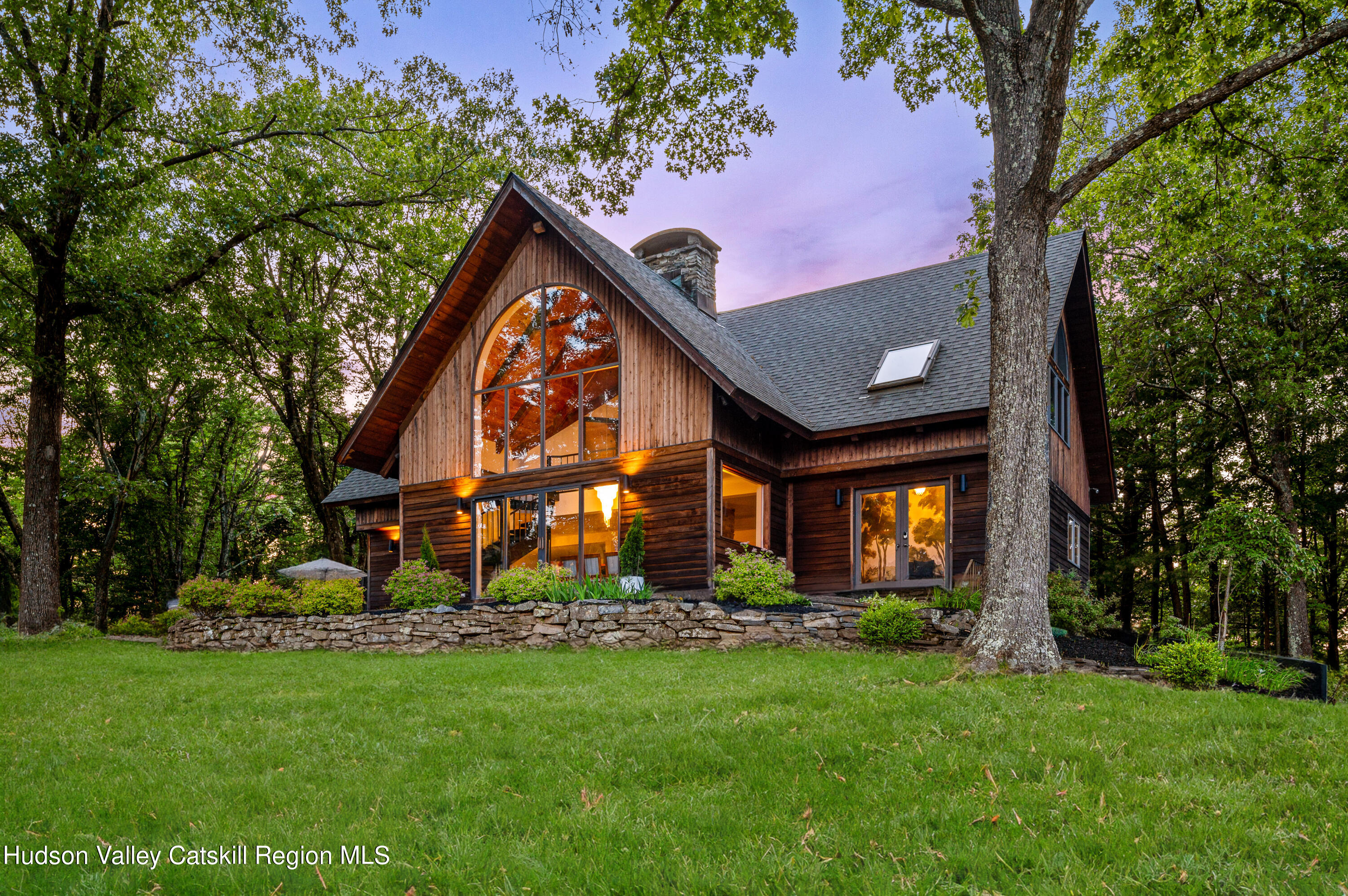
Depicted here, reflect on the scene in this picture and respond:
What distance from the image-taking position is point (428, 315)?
52.6 ft

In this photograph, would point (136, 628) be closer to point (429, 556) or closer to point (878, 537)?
point (429, 556)

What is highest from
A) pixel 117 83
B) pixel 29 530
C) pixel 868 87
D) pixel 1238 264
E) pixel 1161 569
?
pixel 117 83

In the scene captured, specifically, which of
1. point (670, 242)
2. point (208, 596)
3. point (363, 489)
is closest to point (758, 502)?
point (670, 242)

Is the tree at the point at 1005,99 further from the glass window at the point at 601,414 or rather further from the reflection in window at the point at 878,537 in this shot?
the reflection in window at the point at 878,537

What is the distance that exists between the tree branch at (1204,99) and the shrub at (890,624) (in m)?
4.86

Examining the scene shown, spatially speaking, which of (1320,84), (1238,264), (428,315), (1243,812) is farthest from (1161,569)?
(1243,812)

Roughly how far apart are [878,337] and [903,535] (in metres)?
4.49

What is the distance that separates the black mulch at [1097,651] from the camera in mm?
9625

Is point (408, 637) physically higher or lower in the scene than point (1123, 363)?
lower

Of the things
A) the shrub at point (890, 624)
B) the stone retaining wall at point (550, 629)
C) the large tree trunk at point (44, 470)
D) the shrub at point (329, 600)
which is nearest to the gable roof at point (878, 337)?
the stone retaining wall at point (550, 629)

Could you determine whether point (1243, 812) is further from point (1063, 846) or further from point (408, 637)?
point (408, 637)

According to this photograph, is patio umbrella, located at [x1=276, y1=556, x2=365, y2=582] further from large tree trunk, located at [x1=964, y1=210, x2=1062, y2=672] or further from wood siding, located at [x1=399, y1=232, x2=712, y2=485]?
large tree trunk, located at [x1=964, y1=210, x2=1062, y2=672]

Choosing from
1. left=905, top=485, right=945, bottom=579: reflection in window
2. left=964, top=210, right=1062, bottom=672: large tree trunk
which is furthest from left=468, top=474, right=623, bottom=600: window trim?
left=964, top=210, right=1062, bottom=672: large tree trunk

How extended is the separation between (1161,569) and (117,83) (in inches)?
1176
